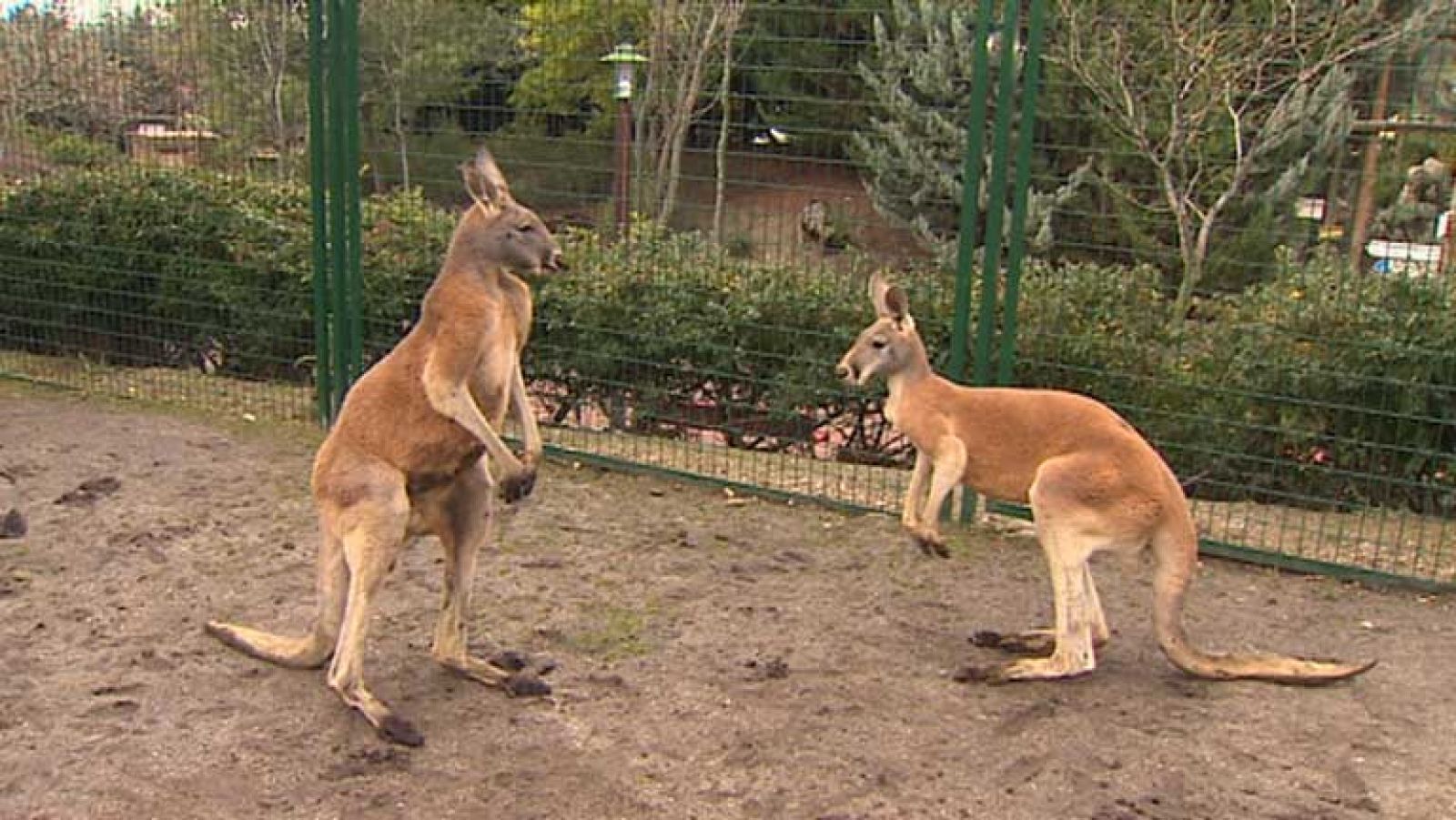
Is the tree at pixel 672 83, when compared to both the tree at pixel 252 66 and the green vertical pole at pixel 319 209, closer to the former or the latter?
the green vertical pole at pixel 319 209

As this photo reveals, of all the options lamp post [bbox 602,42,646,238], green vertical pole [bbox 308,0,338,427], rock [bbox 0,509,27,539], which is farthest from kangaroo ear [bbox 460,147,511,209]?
green vertical pole [bbox 308,0,338,427]

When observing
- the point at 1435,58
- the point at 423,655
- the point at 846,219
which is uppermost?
the point at 1435,58

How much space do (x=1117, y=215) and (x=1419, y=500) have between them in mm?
2154

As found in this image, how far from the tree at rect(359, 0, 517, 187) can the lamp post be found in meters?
1.26

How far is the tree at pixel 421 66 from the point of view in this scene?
9539 mm

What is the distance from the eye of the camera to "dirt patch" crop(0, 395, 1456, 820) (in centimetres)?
389

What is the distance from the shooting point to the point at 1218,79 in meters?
8.85

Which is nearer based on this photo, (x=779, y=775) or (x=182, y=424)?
(x=779, y=775)

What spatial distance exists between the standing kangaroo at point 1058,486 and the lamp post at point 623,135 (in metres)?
2.56

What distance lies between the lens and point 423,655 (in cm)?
485

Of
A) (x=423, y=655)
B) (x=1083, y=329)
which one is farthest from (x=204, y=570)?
(x=1083, y=329)

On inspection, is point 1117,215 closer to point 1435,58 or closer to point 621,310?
point 1435,58

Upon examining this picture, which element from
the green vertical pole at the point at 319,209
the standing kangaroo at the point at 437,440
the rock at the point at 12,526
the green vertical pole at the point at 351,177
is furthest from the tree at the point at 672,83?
the rock at the point at 12,526

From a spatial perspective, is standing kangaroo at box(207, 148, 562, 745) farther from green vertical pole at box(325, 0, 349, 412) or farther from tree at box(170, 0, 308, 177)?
tree at box(170, 0, 308, 177)
